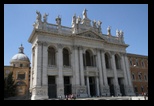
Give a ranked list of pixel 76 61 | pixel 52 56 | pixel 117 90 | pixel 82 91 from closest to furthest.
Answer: pixel 82 91 → pixel 76 61 → pixel 52 56 → pixel 117 90

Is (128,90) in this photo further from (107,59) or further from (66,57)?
(66,57)

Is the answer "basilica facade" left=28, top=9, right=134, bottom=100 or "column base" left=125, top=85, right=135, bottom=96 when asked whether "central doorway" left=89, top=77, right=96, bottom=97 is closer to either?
"basilica facade" left=28, top=9, right=134, bottom=100

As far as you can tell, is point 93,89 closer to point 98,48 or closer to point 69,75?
point 69,75

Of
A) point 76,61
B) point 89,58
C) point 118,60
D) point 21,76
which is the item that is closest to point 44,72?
point 76,61

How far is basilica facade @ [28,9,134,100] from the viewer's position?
86.7 feet

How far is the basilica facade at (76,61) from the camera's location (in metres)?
26.4

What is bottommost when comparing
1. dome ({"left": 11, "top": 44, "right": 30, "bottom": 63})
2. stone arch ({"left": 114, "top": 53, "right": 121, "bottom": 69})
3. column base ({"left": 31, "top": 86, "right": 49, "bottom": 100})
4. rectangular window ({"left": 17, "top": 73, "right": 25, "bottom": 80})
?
column base ({"left": 31, "top": 86, "right": 49, "bottom": 100})

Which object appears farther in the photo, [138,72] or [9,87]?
[138,72]

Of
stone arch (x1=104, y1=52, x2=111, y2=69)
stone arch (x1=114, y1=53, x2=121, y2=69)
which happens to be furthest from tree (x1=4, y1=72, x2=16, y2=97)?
stone arch (x1=114, y1=53, x2=121, y2=69)

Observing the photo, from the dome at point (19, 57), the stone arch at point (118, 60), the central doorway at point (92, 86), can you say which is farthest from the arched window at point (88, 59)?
the dome at point (19, 57)

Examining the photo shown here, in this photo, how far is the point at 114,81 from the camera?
107 ft

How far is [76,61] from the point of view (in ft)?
95.2

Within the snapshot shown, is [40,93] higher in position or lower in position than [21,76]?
lower
